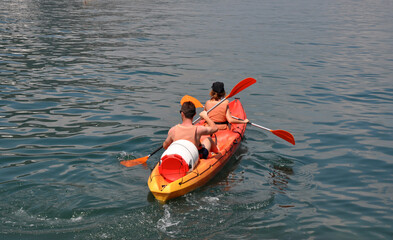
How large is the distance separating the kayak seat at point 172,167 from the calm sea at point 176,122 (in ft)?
1.27

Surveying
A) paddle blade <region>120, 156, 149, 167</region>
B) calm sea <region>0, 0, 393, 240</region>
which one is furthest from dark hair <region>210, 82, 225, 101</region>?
paddle blade <region>120, 156, 149, 167</region>

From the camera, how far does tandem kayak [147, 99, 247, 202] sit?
22.6 ft

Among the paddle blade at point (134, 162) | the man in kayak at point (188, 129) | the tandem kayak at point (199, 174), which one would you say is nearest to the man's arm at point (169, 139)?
the man in kayak at point (188, 129)

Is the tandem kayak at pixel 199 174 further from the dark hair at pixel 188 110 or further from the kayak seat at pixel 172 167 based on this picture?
the dark hair at pixel 188 110

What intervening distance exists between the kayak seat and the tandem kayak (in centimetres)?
6

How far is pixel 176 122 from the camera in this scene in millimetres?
11602

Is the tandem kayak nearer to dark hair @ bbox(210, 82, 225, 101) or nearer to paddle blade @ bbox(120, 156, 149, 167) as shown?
dark hair @ bbox(210, 82, 225, 101)

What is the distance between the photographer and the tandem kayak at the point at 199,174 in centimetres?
688

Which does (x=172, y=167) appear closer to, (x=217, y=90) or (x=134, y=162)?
(x=134, y=162)

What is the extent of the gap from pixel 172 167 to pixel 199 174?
531 mm

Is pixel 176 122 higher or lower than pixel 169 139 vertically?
lower

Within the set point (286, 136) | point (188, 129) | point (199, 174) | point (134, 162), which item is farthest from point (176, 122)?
point (199, 174)

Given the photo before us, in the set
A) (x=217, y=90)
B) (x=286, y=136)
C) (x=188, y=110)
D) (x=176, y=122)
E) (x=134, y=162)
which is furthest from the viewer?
(x=176, y=122)

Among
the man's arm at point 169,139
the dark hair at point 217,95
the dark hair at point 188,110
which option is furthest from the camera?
the dark hair at point 217,95
